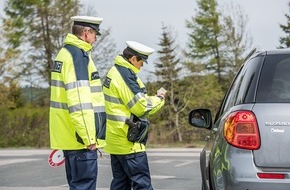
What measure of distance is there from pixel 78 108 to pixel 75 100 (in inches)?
2.8

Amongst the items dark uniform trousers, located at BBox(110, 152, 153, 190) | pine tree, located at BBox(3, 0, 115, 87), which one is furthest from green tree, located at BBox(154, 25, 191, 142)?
dark uniform trousers, located at BBox(110, 152, 153, 190)

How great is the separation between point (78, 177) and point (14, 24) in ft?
135

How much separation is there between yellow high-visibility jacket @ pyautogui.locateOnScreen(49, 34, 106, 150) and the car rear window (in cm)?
158

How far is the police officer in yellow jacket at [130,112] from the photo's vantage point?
612 cm

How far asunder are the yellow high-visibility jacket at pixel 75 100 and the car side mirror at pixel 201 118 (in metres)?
1.07

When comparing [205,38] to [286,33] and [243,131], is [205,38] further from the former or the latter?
[243,131]

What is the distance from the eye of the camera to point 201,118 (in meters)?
6.09

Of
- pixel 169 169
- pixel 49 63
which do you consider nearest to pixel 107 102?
pixel 169 169

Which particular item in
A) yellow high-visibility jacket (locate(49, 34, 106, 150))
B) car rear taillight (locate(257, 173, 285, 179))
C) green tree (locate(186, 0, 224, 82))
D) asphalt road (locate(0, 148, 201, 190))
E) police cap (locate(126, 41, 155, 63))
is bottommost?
asphalt road (locate(0, 148, 201, 190))

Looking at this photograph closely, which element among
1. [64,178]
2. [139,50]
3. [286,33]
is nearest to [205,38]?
[286,33]

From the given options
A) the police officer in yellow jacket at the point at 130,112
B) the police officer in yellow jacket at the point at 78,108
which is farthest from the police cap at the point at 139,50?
the police officer in yellow jacket at the point at 78,108

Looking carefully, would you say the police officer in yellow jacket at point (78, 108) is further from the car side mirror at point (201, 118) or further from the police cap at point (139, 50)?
the car side mirror at point (201, 118)

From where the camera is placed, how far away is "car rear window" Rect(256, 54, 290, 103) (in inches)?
161

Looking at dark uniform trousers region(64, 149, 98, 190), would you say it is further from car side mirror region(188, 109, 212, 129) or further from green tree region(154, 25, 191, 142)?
green tree region(154, 25, 191, 142)
